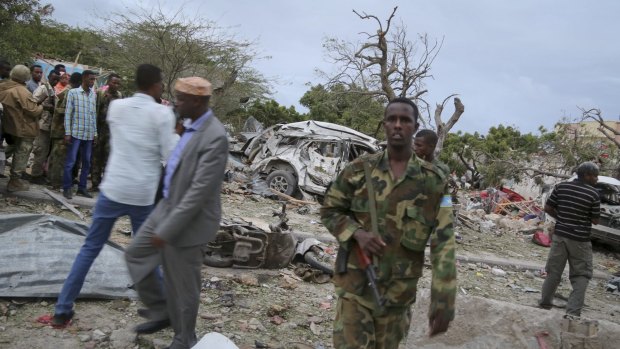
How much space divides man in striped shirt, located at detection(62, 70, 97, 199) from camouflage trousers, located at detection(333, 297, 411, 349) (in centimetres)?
493

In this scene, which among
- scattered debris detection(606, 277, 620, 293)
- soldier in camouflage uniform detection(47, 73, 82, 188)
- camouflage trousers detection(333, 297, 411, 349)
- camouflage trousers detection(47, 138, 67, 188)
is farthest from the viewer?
scattered debris detection(606, 277, 620, 293)

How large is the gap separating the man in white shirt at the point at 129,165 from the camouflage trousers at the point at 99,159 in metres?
4.26

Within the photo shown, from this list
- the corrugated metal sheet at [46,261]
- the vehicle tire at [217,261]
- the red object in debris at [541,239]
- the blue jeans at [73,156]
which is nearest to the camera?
the corrugated metal sheet at [46,261]

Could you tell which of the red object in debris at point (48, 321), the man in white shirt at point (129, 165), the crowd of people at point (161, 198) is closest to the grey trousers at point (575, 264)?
the crowd of people at point (161, 198)

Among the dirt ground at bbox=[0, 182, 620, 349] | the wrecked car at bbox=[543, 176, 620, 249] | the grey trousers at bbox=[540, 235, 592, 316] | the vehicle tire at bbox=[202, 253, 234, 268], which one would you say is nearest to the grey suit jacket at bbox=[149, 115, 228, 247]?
the dirt ground at bbox=[0, 182, 620, 349]

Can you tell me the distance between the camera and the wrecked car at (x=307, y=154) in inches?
437

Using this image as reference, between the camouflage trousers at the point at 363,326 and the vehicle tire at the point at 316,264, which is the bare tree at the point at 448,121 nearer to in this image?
the vehicle tire at the point at 316,264

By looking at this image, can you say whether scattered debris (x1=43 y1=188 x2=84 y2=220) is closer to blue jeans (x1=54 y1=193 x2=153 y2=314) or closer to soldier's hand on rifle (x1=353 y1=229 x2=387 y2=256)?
blue jeans (x1=54 y1=193 x2=153 y2=314)

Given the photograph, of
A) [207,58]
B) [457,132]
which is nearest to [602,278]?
[207,58]

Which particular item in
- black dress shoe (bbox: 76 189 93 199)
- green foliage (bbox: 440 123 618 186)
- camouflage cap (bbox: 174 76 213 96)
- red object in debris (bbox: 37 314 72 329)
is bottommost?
red object in debris (bbox: 37 314 72 329)

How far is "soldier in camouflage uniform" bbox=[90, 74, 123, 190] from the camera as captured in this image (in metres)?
6.45

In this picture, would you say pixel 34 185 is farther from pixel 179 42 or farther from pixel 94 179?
pixel 179 42

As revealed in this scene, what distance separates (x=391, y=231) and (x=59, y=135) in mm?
5626

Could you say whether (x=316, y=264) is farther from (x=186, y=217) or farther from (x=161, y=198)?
(x=186, y=217)
